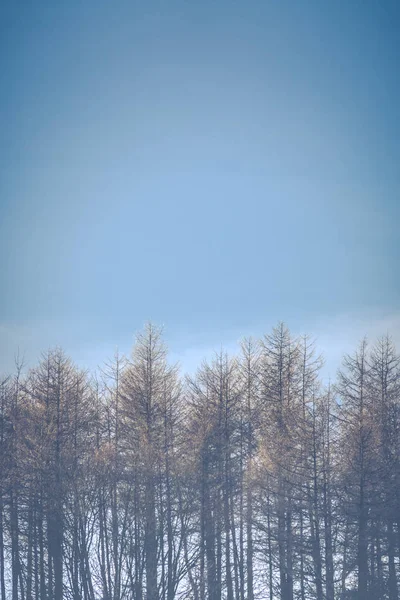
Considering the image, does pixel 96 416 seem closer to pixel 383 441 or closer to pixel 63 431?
pixel 63 431

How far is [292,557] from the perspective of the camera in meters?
22.8

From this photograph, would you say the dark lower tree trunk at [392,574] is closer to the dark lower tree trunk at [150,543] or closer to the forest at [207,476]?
the forest at [207,476]

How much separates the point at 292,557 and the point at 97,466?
8.53 meters

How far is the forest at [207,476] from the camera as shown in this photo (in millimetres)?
21500

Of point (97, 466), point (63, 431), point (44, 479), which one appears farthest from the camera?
point (63, 431)

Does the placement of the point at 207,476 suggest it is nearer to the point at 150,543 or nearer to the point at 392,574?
the point at 150,543

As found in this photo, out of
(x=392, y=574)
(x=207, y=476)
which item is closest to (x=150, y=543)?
(x=207, y=476)

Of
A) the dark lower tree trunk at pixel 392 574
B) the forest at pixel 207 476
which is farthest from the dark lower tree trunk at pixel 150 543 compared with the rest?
the dark lower tree trunk at pixel 392 574

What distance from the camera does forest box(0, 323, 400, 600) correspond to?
70.5 feet

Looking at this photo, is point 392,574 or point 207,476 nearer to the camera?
point 392,574

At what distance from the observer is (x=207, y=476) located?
80.4ft

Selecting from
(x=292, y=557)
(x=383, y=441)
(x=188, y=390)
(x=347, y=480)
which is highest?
(x=188, y=390)

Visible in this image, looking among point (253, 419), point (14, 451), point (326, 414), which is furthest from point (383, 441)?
point (14, 451)

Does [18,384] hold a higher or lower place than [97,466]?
higher
